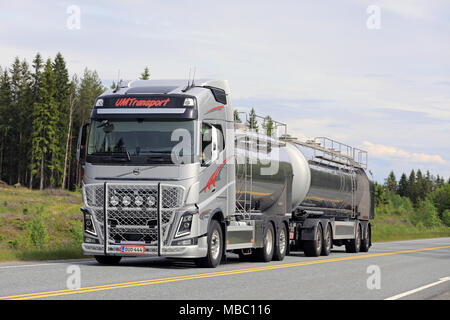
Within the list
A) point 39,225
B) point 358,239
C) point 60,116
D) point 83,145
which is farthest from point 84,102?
point 83,145

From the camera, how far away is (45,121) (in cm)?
9069

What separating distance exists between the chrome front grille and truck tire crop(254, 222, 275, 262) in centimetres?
505

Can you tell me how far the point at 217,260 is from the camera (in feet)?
52.8

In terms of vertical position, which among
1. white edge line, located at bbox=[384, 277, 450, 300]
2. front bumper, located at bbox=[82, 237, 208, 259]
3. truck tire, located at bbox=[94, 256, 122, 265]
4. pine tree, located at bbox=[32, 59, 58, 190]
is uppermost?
pine tree, located at bbox=[32, 59, 58, 190]

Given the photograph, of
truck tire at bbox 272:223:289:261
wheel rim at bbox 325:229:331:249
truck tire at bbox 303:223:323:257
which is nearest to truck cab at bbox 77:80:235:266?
truck tire at bbox 272:223:289:261

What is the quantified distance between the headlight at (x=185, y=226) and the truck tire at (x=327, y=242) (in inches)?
430

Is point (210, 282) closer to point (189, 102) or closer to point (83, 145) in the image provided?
point (189, 102)

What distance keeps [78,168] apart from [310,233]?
8090cm

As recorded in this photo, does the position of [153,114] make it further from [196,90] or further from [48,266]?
[48,266]

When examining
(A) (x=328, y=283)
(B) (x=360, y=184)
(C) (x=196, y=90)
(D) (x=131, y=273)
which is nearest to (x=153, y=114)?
(C) (x=196, y=90)

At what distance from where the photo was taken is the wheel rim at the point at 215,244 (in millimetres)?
15930

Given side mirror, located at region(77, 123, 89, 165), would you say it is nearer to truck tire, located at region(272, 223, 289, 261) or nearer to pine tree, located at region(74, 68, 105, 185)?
truck tire, located at region(272, 223, 289, 261)

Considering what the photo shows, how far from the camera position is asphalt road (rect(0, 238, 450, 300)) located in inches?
410

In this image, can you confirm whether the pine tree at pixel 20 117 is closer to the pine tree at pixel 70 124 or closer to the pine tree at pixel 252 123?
the pine tree at pixel 70 124
